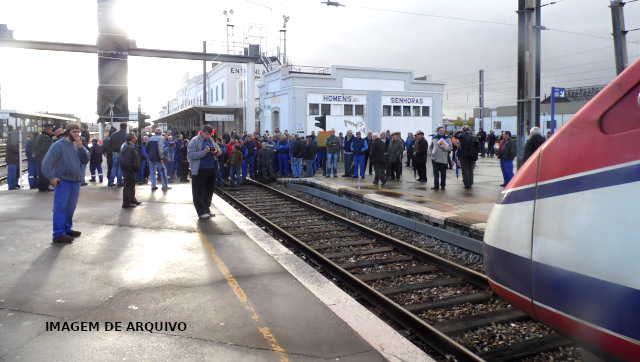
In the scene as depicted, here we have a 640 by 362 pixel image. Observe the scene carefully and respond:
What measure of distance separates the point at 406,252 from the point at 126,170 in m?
6.48

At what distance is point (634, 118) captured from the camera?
7.80 ft

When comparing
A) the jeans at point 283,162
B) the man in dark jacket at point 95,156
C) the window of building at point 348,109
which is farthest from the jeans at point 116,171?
the window of building at point 348,109

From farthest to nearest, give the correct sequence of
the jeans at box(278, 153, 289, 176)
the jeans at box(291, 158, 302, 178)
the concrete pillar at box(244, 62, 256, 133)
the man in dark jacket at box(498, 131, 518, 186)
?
1. the concrete pillar at box(244, 62, 256, 133)
2. the jeans at box(278, 153, 289, 176)
3. the jeans at box(291, 158, 302, 178)
4. the man in dark jacket at box(498, 131, 518, 186)

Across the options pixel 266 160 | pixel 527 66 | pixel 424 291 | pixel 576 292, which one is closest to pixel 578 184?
pixel 576 292

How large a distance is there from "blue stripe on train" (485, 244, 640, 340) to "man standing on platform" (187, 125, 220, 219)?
726 centimetres

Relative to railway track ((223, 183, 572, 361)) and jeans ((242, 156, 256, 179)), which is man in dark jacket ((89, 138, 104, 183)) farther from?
railway track ((223, 183, 572, 361))

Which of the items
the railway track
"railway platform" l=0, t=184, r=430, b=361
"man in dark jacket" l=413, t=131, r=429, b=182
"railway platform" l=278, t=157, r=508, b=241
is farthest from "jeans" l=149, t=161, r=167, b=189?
"man in dark jacket" l=413, t=131, r=429, b=182

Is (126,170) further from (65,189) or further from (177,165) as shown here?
(177,165)

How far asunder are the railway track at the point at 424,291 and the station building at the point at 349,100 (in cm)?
2080

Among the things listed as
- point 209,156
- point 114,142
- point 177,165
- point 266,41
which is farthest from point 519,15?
point 266,41

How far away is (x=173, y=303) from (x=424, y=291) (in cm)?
296

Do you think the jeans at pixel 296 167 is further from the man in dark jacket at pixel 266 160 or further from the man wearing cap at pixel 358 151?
the man wearing cap at pixel 358 151

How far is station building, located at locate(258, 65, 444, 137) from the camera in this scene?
30094mm

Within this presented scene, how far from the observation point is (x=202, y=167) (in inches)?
373
